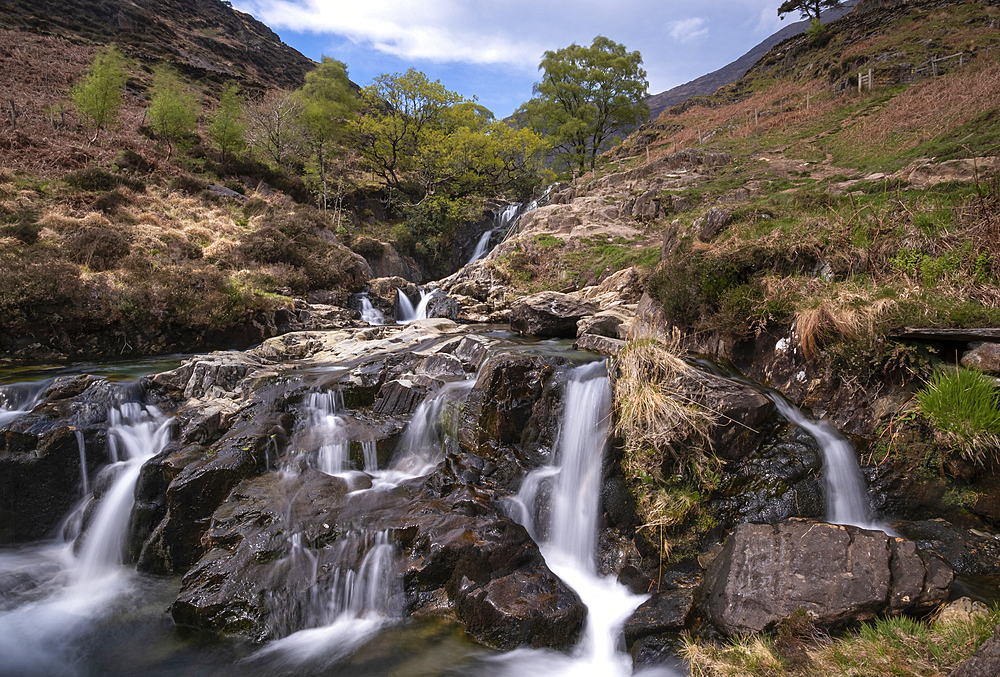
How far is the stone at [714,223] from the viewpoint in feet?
28.8

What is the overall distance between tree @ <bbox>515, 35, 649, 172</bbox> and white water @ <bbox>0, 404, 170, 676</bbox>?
3250 centimetres

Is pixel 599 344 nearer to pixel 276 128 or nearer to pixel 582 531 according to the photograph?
pixel 582 531

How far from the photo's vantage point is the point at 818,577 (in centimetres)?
359

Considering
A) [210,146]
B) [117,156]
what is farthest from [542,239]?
[210,146]

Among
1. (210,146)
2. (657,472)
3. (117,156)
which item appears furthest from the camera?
(210,146)

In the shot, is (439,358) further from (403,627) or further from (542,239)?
(542,239)

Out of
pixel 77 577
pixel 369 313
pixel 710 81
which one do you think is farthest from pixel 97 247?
pixel 710 81

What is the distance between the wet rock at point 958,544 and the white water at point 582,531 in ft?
8.95

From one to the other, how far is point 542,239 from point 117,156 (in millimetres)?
22150

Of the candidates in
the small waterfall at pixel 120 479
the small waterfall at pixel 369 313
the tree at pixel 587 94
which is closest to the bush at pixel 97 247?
the small waterfall at pixel 369 313

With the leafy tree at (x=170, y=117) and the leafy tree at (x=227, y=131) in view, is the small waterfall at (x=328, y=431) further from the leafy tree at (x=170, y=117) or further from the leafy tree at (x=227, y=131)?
the leafy tree at (x=170, y=117)

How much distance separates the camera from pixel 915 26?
92.9ft

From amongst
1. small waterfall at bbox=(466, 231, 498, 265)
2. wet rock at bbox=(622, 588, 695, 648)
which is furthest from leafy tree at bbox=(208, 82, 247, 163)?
wet rock at bbox=(622, 588, 695, 648)

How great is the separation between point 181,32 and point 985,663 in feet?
213
